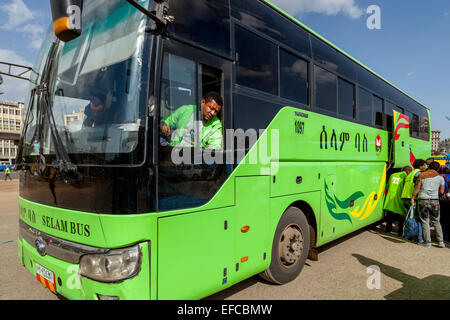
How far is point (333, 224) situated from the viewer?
16.0ft

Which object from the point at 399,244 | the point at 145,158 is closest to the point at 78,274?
the point at 145,158

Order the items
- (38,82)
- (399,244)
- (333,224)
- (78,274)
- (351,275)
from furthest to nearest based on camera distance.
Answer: (399,244) < (333,224) < (351,275) < (38,82) < (78,274)

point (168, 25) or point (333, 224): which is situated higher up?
point (168, 25)

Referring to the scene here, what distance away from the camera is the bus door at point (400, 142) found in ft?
23.6

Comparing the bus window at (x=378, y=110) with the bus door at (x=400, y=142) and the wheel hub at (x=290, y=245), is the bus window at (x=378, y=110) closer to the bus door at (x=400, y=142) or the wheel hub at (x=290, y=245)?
the bus door at (x=400, y=142)

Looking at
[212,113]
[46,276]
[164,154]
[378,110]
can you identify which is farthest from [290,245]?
[378,110]

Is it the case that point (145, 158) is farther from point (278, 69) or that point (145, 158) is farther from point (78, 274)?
point (278, 69)

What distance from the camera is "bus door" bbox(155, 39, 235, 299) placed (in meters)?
2.38

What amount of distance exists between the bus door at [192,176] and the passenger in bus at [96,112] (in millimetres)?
459

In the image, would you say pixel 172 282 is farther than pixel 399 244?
No

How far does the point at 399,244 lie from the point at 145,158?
592 centimetres

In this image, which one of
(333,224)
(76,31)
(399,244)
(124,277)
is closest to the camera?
(76,31)

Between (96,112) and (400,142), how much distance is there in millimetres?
7611

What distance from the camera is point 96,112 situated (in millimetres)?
2385
